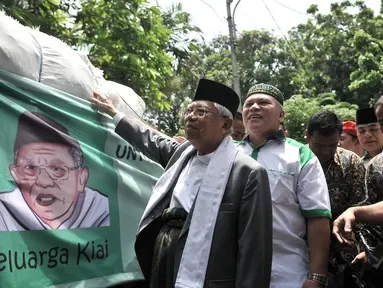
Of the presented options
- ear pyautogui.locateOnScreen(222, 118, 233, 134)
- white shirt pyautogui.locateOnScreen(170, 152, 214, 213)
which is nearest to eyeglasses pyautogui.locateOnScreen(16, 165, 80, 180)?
white shirt pyautogui.locateOnScreen(170, 152, 214, 213)

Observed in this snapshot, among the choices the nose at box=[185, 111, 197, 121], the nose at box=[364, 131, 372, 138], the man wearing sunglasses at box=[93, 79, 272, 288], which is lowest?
the man wearing sunglasses at box=[93, 79, 272, 288]

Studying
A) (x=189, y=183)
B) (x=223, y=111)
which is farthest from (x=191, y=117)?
(x=189, y=183)

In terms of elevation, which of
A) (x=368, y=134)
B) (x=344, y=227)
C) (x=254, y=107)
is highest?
(x=254, y=107)

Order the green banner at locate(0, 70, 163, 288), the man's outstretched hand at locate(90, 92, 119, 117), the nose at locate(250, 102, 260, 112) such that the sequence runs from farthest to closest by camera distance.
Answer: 1. the man's outstretched hand at locate(90, 92, 119, 117)
2. the nose at locate(250, 102, 260, 112)
3. the green banner at locate(0, 70, 163, 288)

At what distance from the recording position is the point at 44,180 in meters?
2.45

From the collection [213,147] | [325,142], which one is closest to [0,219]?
[213,147]

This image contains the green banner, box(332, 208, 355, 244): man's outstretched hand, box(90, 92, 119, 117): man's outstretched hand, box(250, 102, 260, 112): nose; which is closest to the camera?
box(332, 208, 355, 244): man's outstretched hand

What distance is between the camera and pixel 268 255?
2.19 metres

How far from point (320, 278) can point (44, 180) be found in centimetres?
143

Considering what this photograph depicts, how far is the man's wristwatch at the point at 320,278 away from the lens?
233 centimetres

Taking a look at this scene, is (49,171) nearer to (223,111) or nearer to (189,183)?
(189,183)

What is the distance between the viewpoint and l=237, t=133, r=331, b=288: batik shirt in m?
2.40

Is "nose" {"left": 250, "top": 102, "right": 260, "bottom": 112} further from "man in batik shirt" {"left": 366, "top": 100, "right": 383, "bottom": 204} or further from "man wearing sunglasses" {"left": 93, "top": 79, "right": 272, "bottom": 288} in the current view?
"man in batik shirt" {"left": 366, "top": 100, "right": 383, "bottom": 204}

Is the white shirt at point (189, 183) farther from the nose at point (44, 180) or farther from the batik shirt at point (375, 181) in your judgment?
the batik shirt at point (375, 181)
